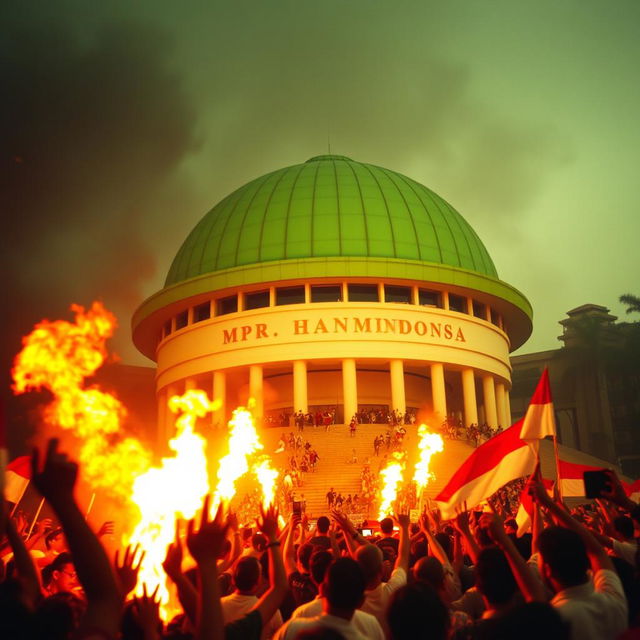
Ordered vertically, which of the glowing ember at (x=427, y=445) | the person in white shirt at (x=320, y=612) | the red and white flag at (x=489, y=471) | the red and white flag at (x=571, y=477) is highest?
the glowing ember at (x=427, y=445)

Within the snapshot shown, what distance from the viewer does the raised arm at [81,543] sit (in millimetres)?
3184

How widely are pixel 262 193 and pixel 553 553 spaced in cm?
4922

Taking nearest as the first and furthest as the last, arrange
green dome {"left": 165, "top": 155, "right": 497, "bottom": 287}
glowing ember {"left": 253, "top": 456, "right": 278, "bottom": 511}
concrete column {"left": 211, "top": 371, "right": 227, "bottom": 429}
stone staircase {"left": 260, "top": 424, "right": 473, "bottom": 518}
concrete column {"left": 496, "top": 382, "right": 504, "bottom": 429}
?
1. glowing ember {"left": 253, "top": 456, "right": 278, "bottom": 511}
2. stone staircase {"left": 260, "top": 424, "right": 473, "bottom": 518}
3. concrete column {"left": 211, "top": 371, "right": 227, "bottom": 429}
4. green dome {"left": 165, "top": 155, "right": 497, "bottom": 287}
5. concrete column {"left": 496, "top": 382, "right": 504, "bottom": 429}

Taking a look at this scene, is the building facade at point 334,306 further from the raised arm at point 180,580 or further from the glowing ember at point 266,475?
the raised arm at point 180,580

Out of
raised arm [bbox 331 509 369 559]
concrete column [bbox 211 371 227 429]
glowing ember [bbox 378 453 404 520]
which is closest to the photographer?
raised arm [bbox 331 509 369 559]

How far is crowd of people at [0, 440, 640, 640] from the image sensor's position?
126 inches

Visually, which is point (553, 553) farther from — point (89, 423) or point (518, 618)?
point (89, 423)

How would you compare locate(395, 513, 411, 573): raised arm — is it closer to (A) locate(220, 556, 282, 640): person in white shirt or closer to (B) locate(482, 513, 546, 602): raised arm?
(A) locate(220, 556, 282, 640): person in white shirt

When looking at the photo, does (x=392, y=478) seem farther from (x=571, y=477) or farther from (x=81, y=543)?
(x=81, y=543)

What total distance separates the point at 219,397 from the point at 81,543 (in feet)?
139

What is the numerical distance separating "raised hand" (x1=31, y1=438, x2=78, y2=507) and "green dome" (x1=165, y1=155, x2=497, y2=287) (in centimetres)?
4229

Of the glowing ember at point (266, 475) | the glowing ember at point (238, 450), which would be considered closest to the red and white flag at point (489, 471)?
the glowing ember at point (238, 450)

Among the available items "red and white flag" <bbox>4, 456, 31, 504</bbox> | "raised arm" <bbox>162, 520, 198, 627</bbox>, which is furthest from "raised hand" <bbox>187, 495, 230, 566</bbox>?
"red and white flag" <bbox>4, 456, 31, 504</bbox>

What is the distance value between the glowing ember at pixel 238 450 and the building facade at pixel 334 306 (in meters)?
6.19
